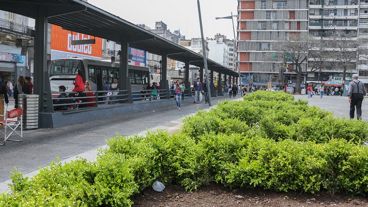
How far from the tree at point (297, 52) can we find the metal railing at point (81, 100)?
216 feet

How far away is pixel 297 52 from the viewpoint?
84.0 metres

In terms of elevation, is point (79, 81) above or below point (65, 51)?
below

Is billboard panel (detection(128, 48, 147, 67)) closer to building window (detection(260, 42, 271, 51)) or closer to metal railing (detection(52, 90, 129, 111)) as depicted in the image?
metal railing (detection(52, 90, 129, 111))

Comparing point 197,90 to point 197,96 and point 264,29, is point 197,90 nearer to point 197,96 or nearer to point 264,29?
point 197,96

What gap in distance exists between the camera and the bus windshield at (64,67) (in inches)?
974

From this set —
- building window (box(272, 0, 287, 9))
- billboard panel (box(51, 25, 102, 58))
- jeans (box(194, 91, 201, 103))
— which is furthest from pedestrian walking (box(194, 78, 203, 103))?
building window (box(272, 0, 287, 9))

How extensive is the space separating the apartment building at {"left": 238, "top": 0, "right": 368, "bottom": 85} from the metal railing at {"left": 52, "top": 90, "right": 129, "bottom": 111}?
8110cm

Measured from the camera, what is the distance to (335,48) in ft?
286

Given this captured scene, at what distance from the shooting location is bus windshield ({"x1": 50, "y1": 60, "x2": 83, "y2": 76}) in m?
24.8

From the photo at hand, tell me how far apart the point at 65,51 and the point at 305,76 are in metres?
68.9

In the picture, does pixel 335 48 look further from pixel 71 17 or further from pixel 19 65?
pixel 71 17

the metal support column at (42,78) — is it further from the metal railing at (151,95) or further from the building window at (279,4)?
the building window at (279,4)

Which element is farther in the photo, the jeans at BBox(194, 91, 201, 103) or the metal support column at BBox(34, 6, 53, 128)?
the jeans at BBox(194, 91, 201, 103)

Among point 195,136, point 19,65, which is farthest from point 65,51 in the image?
point 195,136
